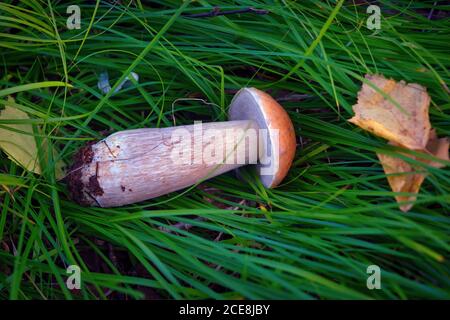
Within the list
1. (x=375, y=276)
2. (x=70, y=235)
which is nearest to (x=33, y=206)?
(x=70, y=235)

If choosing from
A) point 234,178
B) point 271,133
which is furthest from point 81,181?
point 271,133

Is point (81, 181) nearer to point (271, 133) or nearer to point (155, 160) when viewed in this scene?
point (155, 160)

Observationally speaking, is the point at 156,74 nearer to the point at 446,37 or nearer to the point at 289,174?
the point at 289,174

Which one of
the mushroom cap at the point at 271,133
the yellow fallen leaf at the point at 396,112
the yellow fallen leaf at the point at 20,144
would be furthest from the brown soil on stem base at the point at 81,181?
the yellow fallen leaf at the point at 396,112

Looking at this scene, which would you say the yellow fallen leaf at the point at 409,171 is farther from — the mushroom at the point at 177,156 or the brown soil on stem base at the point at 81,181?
the brown soil on stem base at the point at 81,181

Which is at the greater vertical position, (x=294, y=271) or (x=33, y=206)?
(x=33, y=206)
